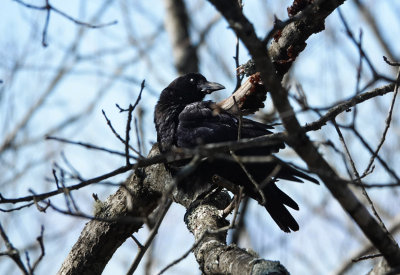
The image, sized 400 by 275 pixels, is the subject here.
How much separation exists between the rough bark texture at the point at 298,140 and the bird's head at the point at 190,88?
2914 mm

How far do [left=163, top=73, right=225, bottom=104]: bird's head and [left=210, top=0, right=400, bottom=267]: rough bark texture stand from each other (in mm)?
2914

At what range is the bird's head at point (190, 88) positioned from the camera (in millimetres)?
4938

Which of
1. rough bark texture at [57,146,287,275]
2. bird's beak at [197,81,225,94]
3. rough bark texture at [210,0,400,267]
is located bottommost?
rough bark texture at [210,0,400,267]

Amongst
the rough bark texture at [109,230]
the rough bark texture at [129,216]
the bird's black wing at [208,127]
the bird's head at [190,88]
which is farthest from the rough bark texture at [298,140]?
the bird's head at [190,88]

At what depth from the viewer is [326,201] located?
33.8 feet

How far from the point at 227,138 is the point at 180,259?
1861mm

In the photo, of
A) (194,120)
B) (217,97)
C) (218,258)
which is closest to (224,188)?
(194,120)

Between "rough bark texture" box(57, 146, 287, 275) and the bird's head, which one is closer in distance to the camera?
"rough bark texture" box(57, 146, 287, 275)

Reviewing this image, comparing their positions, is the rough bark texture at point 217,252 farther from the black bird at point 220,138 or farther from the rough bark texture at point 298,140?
the rough bark texture at point 298,140

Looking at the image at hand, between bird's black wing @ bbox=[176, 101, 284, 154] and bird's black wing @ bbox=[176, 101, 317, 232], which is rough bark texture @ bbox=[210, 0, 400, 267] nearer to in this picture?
bird's black wing @ bbox=[176, 101, 317, 232]

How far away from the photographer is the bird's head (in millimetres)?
4938

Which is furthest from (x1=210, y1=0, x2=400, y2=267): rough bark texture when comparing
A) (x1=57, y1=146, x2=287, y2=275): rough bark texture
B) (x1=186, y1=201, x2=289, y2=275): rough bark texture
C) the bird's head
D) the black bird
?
the bird's head

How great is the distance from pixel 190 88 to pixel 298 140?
3.20 meters

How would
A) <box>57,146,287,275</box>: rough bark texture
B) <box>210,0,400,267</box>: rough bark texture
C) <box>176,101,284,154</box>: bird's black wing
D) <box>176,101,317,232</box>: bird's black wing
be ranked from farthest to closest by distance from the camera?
<box>176,101,284,154</box>: bird's black wing, <box>176,101,317,232</box>: bird's black wing, <box>57,146,287,275</box>: rough bark texture, <box>210,0,400,267</box>: rough bark texture
